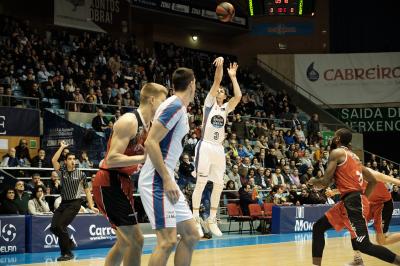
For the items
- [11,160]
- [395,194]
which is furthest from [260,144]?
[11,160]

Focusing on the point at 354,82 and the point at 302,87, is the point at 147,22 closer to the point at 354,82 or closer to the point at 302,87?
the point at 302,87

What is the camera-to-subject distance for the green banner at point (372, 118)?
3869cm

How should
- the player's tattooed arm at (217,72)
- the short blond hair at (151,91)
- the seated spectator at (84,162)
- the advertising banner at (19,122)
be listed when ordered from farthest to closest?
the advertising banner at (19,122) < the seated spectator at (84,162) < the player's tattooed arm at (217,72) < the short blond hair at (151,91)

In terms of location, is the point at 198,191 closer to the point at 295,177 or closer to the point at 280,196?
the point at 280,196

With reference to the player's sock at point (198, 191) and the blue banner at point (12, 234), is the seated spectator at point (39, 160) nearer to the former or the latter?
the blue banner at point (12, 234)

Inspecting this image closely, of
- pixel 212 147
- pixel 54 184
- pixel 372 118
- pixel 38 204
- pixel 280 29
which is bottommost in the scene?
pixel 38 204

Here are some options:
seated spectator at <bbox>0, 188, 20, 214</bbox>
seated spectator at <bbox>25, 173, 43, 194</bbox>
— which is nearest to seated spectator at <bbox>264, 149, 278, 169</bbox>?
seated spectator at <bbox>25, 173, 43, 194</bbox>

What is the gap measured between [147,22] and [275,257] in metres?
25.2

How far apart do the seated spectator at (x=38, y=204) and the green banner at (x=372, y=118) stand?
84.0 ft

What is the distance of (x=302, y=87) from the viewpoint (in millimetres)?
38625

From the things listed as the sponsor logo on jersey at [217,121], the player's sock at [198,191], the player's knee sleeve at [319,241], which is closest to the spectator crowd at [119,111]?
the player's sock at [198,191]

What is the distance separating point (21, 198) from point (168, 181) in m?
10.3

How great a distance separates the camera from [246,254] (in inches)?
529

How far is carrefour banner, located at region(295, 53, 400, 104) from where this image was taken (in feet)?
127
